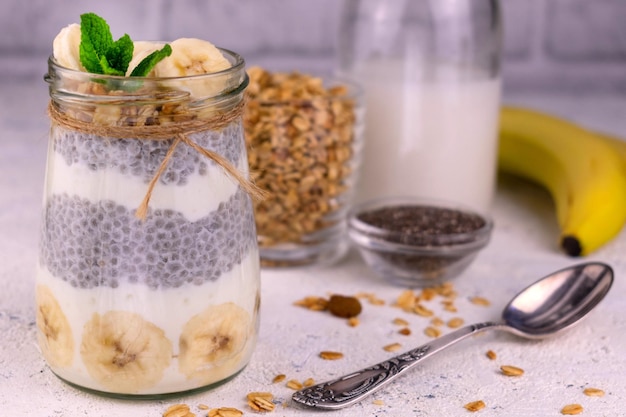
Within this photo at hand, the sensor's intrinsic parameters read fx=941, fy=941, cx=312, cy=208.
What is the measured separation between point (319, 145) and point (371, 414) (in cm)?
37

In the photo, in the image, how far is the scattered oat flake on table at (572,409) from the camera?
28.9 inches

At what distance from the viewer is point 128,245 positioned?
679 mm

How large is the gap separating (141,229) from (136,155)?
54 mm

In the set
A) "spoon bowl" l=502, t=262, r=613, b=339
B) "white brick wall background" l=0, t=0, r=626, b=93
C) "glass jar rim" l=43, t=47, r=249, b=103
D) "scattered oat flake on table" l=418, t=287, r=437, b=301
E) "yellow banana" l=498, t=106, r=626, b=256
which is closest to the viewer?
"glass jar rim" l=43, t=47, r=249, b=103

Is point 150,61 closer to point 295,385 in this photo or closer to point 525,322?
point 295,385

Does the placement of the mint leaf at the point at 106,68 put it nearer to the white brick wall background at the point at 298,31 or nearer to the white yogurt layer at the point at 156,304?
the white yogurt layer at the point at 156,304

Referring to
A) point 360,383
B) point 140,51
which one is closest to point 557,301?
point 360,383

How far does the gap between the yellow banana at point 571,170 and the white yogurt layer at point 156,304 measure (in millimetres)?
519

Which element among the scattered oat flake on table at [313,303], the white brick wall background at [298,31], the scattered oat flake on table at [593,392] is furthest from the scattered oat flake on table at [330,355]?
the white brick wall background at [298,31]

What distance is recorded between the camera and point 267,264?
1059 mm

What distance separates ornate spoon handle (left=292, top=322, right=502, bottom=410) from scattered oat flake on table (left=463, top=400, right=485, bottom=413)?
58 millimetres

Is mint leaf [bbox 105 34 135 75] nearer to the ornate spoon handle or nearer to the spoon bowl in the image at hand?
the ornate spoon handle

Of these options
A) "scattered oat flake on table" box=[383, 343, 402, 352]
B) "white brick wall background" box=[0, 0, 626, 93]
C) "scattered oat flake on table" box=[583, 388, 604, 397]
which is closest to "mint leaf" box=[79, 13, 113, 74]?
"scattered oat flake on table" box=[383, 343, 402, 352]

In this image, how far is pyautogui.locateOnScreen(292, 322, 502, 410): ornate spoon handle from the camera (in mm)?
720
